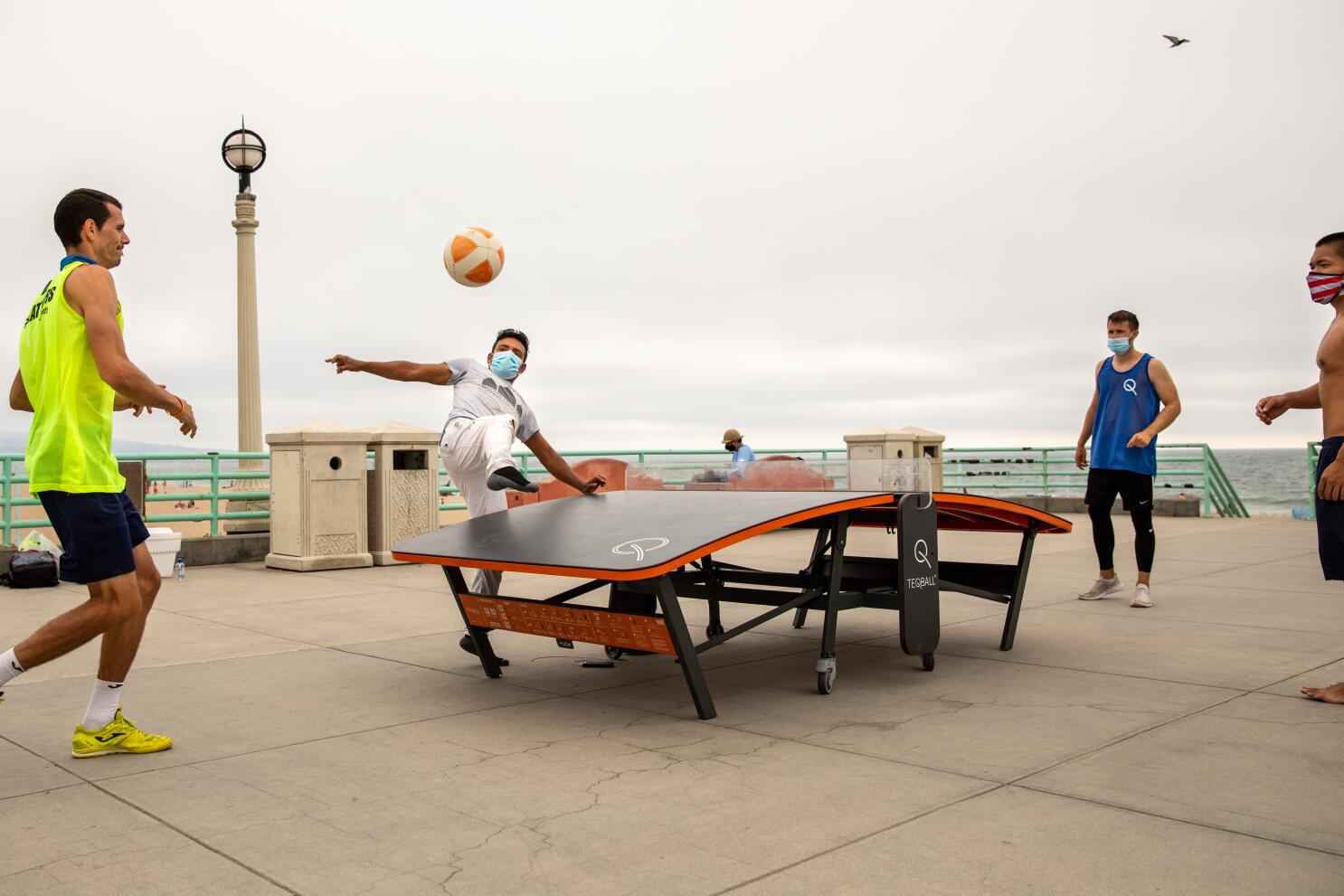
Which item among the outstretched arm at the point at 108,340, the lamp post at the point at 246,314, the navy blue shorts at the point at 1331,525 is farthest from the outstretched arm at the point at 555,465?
the lamp post at the point at 246,314

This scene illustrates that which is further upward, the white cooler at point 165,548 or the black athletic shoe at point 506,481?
the black athletic shoe at point 506,481

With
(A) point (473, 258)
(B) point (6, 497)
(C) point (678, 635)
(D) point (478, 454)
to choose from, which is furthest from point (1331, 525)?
(B) point (6, 497)

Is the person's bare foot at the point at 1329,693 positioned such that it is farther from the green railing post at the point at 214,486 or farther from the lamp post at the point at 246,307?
the lamp post at the point at 246,307

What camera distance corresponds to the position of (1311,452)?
1836 cm

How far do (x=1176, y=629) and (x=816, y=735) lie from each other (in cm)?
365

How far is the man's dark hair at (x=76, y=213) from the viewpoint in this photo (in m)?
4.35

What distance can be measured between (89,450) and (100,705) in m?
1.01

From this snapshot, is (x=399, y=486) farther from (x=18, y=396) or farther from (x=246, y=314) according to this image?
(x=18, y=396)

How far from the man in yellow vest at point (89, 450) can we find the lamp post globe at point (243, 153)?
1363 cm

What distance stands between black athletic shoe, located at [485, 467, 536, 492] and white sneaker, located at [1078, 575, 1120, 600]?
4.95 metres

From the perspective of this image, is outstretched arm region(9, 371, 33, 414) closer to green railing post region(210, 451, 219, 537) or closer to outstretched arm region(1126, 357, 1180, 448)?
outstretched arm region(1126, 357, 1180, 448)

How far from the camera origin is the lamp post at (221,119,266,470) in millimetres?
16625

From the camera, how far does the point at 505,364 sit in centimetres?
677

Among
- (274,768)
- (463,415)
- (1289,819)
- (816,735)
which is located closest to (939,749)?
(816,735)
